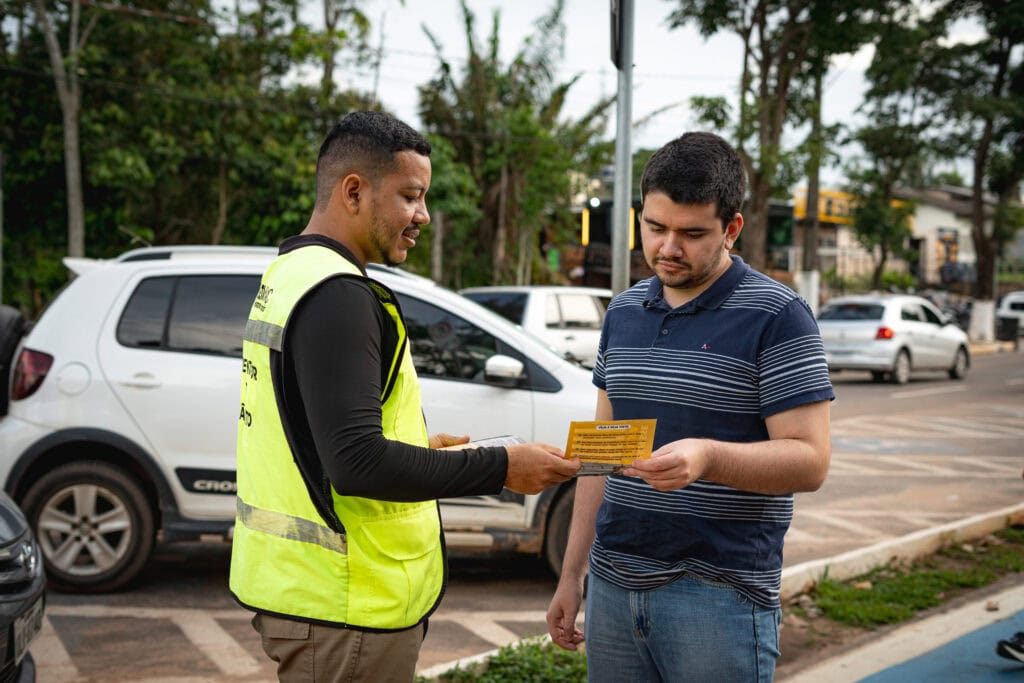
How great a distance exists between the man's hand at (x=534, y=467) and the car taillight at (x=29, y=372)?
4.39 m

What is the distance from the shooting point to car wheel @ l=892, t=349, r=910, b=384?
64.4 feet

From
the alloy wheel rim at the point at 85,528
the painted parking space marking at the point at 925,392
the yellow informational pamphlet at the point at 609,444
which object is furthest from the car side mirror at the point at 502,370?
the painted parking space marking at the point at 925,392

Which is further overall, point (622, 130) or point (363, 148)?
point (622, 130)

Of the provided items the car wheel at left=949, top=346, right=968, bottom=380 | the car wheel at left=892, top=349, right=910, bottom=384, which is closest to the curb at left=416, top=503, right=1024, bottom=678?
the car wheel at left=892, top=349, right=910, bottom=384

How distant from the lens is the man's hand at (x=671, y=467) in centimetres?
198

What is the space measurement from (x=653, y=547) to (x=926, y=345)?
19578 mm

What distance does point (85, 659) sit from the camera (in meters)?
4.71

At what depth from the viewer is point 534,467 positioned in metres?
2.02

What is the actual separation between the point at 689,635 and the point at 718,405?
1.67 ft

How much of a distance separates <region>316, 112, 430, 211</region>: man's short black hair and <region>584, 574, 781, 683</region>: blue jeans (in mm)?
1118

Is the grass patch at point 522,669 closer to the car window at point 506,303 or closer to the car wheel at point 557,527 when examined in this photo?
the car wheel at point 557,527

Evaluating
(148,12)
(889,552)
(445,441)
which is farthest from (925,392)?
(445,441)

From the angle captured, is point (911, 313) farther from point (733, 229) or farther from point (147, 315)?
point (733, 229)

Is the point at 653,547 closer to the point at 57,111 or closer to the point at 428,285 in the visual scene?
the point at 428,285
